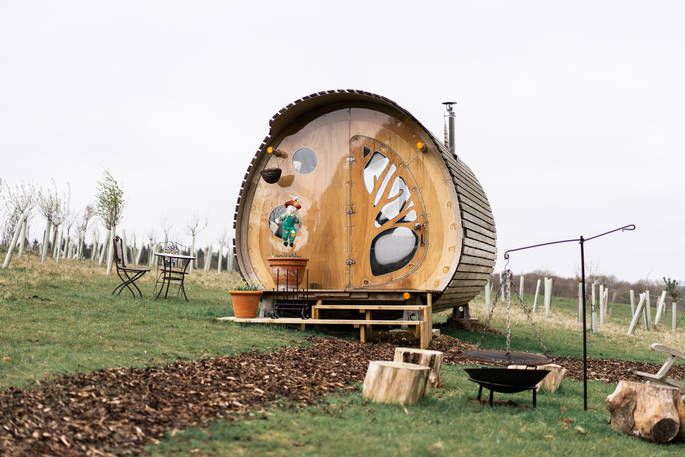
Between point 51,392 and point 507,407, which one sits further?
point 507,407

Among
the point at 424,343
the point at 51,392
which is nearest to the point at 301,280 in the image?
the point at 424,343

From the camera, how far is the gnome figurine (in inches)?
482

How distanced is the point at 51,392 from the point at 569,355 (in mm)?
10040

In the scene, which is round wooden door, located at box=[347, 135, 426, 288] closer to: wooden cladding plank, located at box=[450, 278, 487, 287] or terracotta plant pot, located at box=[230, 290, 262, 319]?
wooden cladding plank, located at box=[450, 278, 487, 287]

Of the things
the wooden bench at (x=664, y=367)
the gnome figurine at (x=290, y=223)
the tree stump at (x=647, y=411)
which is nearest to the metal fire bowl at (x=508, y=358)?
the tree stump at (x=647, y=411)

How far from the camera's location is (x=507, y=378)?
6.16 metres

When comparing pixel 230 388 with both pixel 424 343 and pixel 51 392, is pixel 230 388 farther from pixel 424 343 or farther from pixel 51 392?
pixel 424 343

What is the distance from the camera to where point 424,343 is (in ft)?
34.2

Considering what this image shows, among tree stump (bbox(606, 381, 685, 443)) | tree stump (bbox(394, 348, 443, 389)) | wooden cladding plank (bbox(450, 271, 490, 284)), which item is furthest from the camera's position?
wooden cladding plank (bbox(450, 271, 490, 284))

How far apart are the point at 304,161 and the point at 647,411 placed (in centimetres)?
840

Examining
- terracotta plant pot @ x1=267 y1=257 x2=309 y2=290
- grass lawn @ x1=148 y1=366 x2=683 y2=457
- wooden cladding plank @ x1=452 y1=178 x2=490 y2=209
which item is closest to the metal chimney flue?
wooden cladding plank @ x1=452 y1=178 x2=490 y2=209

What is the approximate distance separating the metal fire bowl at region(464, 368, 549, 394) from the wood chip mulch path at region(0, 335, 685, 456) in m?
1.46

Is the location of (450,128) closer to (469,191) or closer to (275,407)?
(469,191)

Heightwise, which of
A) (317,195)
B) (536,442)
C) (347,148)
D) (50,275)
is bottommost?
(536,442)
